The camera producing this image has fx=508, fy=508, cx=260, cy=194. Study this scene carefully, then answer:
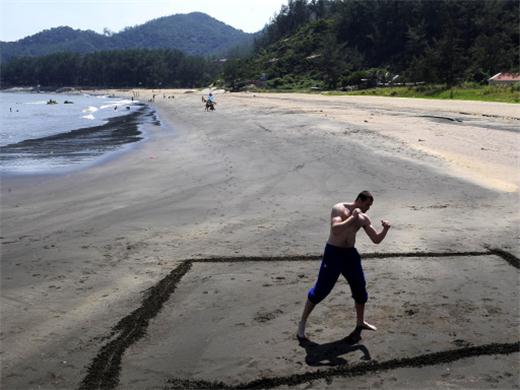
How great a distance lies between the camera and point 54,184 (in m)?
16.1

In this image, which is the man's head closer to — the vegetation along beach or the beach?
the vegetation along beach

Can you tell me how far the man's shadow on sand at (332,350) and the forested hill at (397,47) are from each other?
61649mm

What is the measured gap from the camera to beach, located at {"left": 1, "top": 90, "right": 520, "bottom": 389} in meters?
5.49

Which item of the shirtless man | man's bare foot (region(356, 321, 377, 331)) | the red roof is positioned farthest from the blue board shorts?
the red roof

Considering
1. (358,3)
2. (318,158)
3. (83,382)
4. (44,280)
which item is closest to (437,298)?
(83,382)

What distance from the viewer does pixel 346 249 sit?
5793 mm

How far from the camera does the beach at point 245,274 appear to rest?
5488mm

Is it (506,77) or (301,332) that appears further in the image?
(506,77)

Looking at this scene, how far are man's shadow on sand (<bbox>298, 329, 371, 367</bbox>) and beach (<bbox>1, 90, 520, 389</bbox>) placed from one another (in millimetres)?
30

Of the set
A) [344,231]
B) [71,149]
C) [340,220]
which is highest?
[340,220]

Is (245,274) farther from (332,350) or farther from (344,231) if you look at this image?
(344,231)

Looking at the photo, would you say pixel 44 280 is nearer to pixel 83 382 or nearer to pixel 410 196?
pixel 83 382

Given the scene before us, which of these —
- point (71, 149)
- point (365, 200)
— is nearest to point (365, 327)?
point (365, 200)

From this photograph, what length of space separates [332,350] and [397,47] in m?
128
